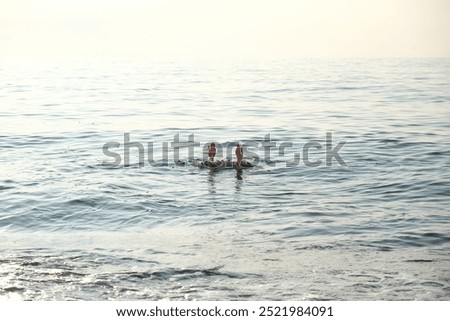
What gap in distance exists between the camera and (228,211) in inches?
635

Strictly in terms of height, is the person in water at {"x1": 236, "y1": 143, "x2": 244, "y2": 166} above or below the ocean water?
above

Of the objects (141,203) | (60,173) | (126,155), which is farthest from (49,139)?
(141,203)

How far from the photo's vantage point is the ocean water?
11.1 metres

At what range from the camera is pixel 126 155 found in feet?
83.4

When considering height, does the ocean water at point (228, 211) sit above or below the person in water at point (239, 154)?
below

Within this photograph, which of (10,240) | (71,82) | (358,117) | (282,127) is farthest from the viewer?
(71,82)

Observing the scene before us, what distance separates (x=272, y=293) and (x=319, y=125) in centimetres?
2475

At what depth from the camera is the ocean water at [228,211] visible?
11070 mm

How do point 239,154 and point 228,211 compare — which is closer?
point 228,211

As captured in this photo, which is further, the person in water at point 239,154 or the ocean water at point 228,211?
the person in water at point 239,154

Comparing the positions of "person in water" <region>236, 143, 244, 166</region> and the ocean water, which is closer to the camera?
the ocean water

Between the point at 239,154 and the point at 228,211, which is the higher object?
the point at 239,154

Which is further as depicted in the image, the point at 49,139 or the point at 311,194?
the point at 49,139

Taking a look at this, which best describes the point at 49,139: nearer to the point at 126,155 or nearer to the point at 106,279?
the point at 126,155
